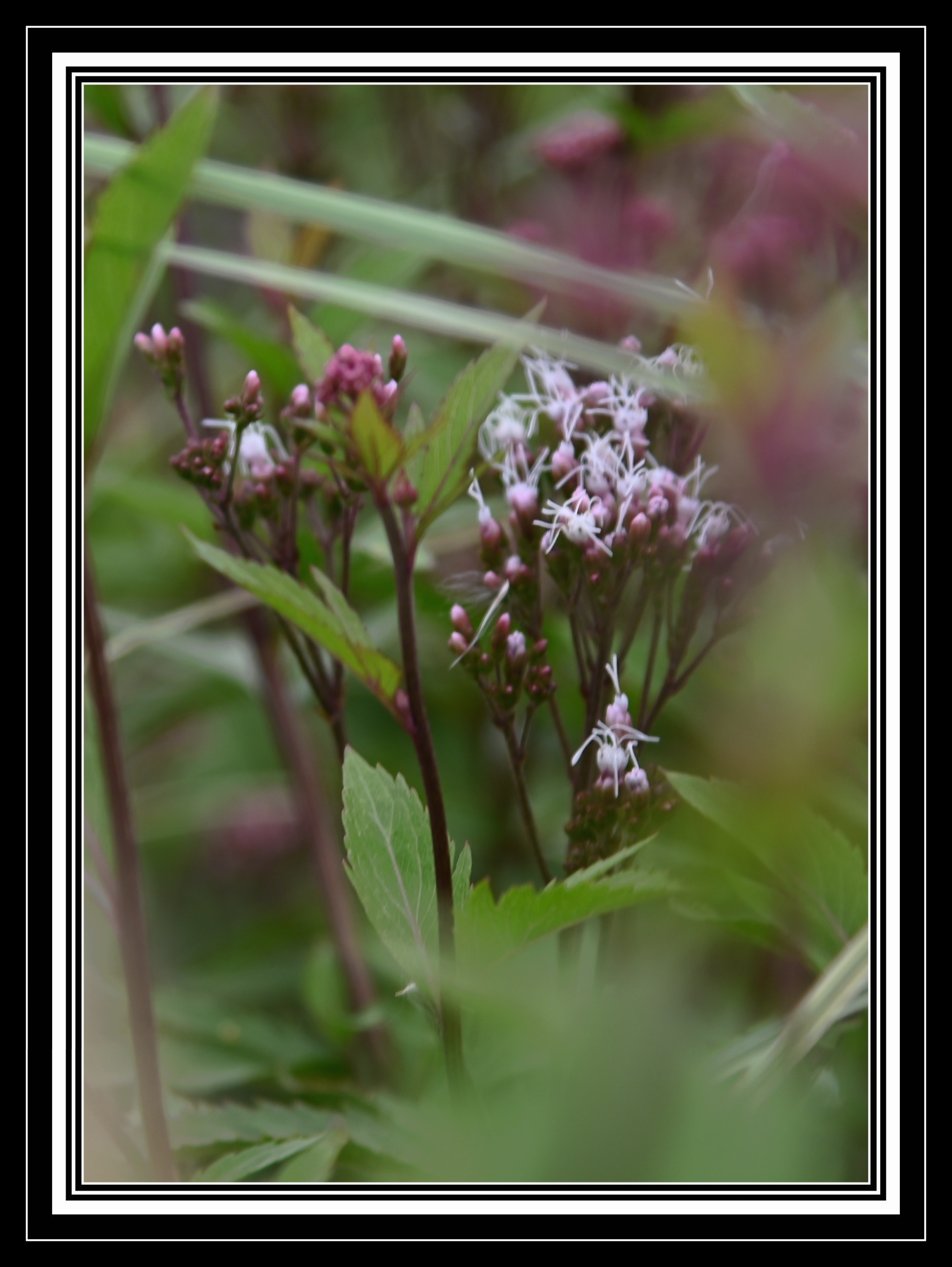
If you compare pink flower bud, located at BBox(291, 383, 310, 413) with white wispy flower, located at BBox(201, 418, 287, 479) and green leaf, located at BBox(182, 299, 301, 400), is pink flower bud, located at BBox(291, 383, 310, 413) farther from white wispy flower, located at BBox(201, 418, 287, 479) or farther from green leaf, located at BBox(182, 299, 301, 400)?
green leaf, located at BBox(182, 299, 301, 400)

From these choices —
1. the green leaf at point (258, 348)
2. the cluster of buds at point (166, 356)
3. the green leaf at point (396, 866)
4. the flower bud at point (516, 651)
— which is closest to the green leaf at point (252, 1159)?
the green leaf at point (396, 866)

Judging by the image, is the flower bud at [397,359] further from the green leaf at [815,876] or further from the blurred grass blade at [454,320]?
the green leaf at [815,876]

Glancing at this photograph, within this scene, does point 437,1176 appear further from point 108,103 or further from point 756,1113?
point 108,103

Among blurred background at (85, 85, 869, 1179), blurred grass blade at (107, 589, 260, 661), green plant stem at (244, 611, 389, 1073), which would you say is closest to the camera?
blurred background at (85, 85, 869, 1179)

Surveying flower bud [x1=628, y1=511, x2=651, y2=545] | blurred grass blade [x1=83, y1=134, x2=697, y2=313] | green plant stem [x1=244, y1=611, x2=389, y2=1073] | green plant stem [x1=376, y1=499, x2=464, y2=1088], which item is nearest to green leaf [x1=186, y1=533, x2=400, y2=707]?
green plant stem [x1=376, y1=499, x2=464, y2=1088]

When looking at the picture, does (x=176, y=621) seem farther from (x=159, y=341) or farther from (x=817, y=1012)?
(x=817, y=1012)

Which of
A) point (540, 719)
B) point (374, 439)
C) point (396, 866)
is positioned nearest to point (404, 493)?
point (374, 439)
